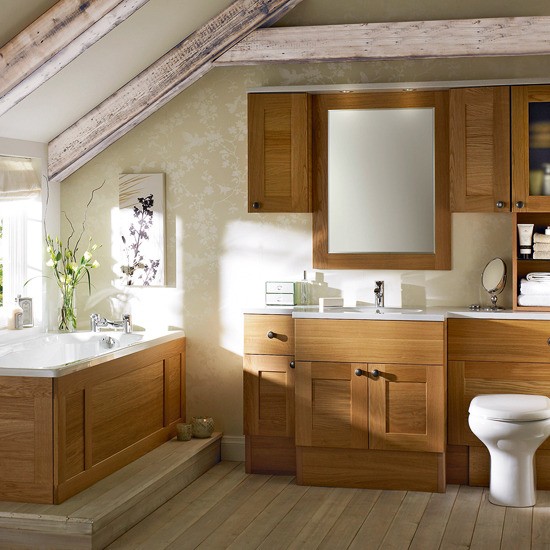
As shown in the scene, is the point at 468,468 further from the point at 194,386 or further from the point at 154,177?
the point at 154,177

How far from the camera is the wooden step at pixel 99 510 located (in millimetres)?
3484

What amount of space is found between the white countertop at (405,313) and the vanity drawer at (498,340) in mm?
28

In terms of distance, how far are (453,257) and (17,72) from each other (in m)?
2.35

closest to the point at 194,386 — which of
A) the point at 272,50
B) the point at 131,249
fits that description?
the point at 131,249

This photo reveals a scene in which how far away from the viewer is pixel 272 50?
182 inches

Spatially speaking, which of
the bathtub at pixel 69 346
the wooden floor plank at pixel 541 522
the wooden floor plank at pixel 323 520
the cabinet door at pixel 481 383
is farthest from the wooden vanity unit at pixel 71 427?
the wooden floor plank at pixel 541 522

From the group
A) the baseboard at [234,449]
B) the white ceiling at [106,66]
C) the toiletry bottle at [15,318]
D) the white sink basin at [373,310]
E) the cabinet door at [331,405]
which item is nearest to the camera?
the white ceiling at [106,66]

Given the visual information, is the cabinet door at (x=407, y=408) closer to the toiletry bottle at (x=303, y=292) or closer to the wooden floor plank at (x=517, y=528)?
the wooden floor plank at (x=517, y=528)

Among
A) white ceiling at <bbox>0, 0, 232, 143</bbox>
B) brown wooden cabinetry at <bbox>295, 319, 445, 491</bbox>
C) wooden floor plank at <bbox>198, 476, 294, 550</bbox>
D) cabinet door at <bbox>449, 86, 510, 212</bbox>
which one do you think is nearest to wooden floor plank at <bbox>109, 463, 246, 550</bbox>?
wooden floor plank at <bbox>198, 476, 294, 550</bbox>

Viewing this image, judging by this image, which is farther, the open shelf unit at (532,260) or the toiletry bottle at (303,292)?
the toiletry bottle at (303,292)

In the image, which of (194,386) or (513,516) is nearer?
(513,516)

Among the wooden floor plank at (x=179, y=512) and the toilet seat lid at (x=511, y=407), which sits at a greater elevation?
the toilet seat lid at (x=511, y=407)

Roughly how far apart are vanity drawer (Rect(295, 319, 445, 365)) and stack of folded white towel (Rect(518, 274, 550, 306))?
474 mm

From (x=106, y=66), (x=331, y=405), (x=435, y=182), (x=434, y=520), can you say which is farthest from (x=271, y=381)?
(x=106, y=66)
